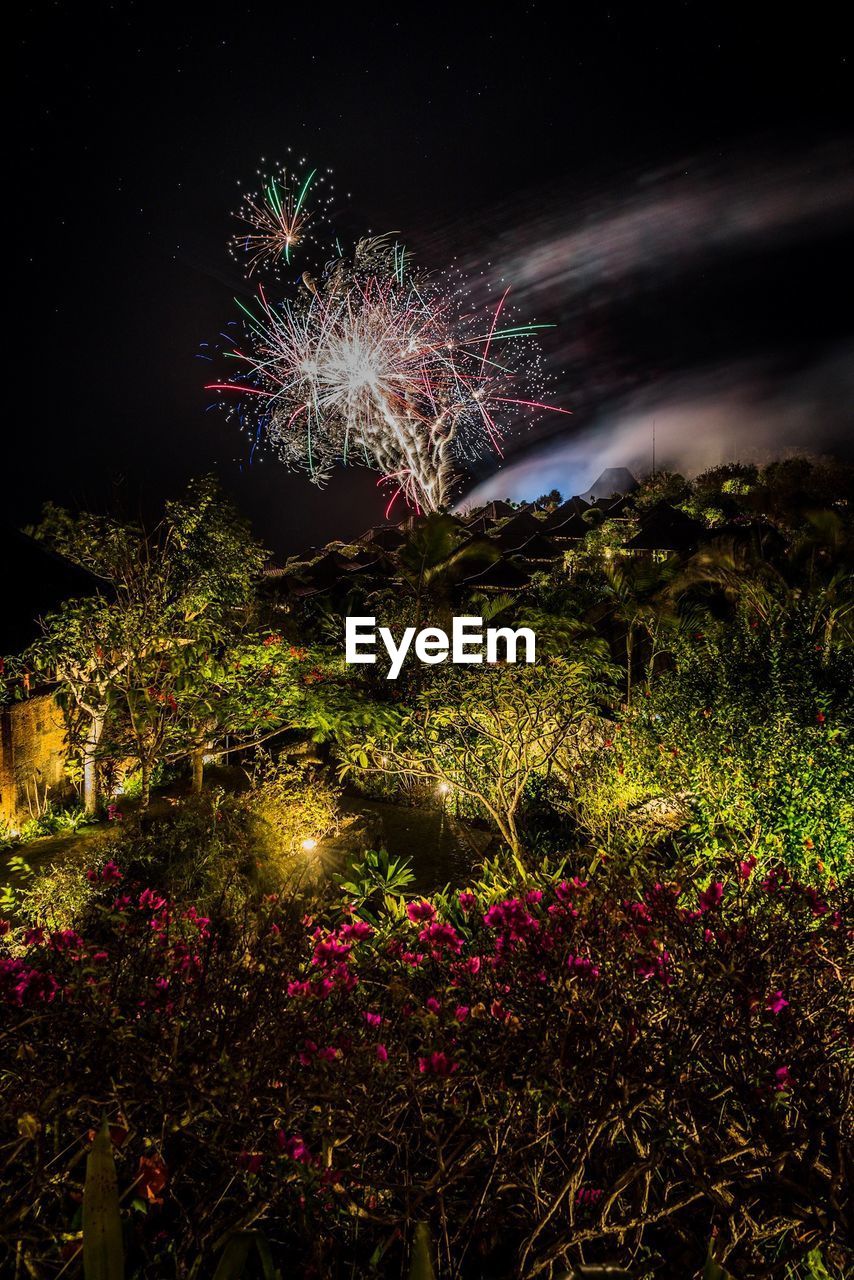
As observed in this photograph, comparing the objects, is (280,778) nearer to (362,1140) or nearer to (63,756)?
(63,756)

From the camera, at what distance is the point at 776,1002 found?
2.12 m

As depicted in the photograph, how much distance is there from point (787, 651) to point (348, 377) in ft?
39.7

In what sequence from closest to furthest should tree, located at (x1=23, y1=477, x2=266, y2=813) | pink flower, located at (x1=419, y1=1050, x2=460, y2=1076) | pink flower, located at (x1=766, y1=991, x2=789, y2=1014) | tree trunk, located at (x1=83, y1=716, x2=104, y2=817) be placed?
1. pink flower, located at (x1=419, y1=1050, x2=460, y2=1076)
2. pink flower, located at (x1=766, y1=991, x2=789, y2=1014)
3. tree, located at (x1=23, y1=477, x2=266, y2=813)
4. tree trunk, located at (x1=83, y1=716, x2=104, y2=817)

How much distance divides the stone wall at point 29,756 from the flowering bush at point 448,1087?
5.57m

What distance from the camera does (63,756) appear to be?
778 centimetres

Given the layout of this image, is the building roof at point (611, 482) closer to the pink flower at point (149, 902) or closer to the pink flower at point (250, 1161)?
the pink flower at point (149, 902)

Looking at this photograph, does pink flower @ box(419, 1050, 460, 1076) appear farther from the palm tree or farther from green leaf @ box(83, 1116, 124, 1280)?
the palm tree

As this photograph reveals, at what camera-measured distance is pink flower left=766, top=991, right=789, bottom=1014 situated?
2.12m

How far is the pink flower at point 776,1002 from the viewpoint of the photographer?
2.12m

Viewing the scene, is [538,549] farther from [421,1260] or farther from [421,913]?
[421,1260]

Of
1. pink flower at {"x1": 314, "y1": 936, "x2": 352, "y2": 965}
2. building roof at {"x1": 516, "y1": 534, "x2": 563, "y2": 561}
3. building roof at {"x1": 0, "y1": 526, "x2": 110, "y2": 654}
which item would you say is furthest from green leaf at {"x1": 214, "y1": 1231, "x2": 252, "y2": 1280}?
building roof at {"x1": 516, "y1": 534, "x2": 563, "y2": 561}

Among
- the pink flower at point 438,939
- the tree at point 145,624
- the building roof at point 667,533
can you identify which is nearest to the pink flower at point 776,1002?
the pink flower at point 438,939

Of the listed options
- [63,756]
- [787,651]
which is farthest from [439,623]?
[787,651]

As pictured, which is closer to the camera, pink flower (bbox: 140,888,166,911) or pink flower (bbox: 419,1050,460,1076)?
pink flower (bbox: 419,1050,460,1076)
